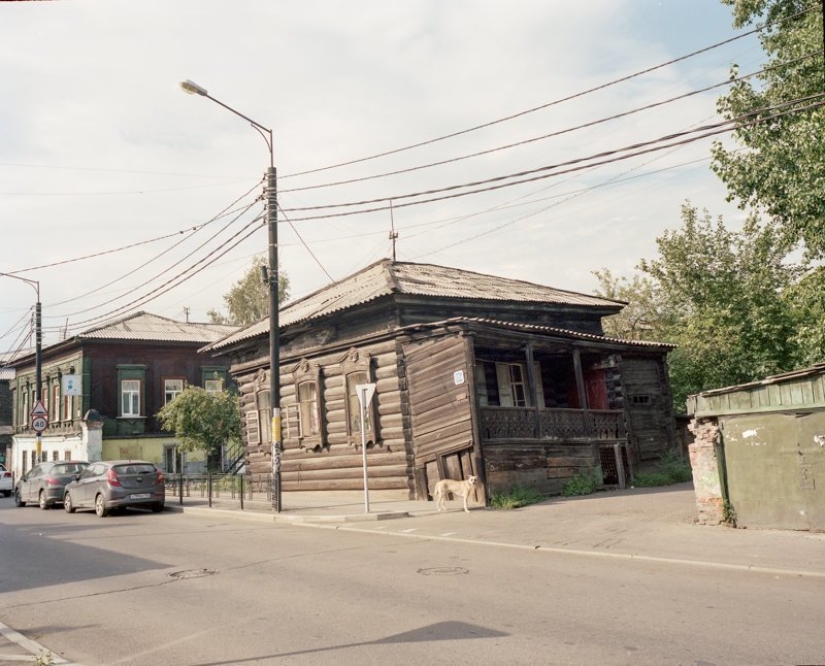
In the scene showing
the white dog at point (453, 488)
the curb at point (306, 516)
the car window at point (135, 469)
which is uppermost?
the car window at point (135, 469)

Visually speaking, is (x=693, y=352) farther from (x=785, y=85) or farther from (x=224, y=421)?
(x=224, y=421)

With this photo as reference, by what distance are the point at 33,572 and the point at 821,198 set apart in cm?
1885

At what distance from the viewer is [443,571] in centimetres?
1000

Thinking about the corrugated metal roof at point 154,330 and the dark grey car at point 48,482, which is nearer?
the dark grey car at point 48,482

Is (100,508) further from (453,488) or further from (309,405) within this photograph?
(453,488)

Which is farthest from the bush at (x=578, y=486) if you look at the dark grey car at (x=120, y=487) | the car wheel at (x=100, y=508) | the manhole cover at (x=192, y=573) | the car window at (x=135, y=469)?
the car wheel at (x=100, y=508)

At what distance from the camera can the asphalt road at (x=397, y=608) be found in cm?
616

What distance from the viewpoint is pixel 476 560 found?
428 inches

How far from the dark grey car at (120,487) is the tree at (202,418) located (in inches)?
540

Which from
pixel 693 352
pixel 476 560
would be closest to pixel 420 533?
pixel 476 560

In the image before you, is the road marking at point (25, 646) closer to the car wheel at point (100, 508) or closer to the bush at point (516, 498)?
the bush at point (516, 498)

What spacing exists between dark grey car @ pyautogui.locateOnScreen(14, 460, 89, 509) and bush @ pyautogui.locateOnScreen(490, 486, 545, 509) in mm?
15069

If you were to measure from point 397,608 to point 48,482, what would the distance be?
21.7 metres

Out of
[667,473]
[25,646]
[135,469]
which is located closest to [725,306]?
[667,473]
